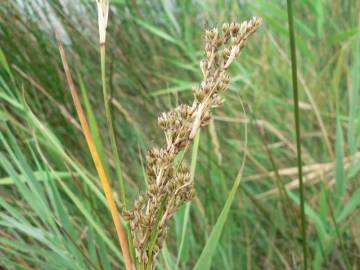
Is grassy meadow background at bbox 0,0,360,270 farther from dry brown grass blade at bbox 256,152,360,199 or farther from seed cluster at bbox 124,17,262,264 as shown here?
seed cluster at bbox 124,17,262,264

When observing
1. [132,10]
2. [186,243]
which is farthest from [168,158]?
[132,10]

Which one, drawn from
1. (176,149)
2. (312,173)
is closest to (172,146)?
(176,149)

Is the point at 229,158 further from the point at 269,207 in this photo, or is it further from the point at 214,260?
the point at 214,260

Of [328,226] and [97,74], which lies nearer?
[328,226]

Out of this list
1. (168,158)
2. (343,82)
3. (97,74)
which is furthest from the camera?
(343,82)

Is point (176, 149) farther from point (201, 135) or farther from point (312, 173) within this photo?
point (201, 135)

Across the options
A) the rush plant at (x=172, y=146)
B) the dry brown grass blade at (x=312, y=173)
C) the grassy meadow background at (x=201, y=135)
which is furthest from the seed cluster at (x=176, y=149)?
the dry brown grass blade at (x=312, y=173)
